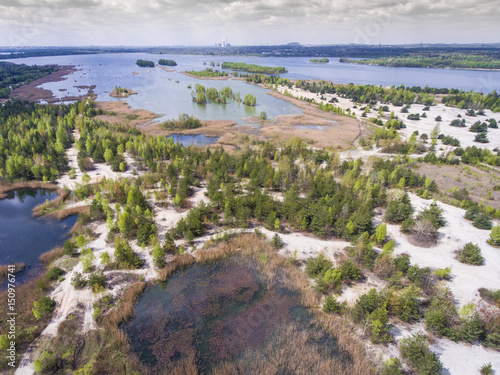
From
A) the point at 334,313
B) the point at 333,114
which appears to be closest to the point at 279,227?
the point at 334,313

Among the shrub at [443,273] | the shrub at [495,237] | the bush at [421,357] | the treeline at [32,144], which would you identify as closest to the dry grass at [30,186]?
the treeline at [32,144]

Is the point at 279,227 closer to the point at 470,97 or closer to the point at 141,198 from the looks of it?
the point at 141,198

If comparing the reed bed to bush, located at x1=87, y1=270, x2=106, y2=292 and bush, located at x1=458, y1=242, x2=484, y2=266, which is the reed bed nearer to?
bush, located at x1=87, y1=270, x2=106, y2=292

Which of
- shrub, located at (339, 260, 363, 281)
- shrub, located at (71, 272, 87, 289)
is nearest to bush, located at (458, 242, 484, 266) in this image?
shrub, located at (339, 260, 363, 281)

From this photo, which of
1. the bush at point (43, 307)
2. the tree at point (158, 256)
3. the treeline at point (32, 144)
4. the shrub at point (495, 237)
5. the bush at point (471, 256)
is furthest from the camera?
the treeline at point (32, 144)

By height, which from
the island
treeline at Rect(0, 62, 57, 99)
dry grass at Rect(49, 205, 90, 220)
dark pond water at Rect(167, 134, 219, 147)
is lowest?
dry grass at Rect(49, 205, 90, 220)

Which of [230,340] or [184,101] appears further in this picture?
[184,101]

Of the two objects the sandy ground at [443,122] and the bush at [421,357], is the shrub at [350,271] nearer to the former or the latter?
the bush at [421,357]
